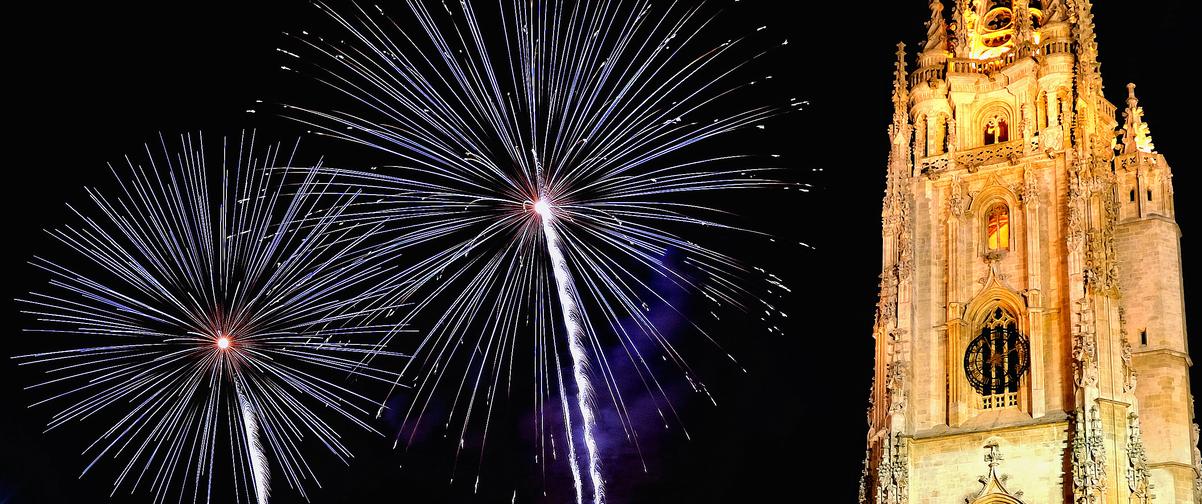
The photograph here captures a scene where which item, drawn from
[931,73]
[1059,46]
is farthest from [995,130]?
[1059,46]

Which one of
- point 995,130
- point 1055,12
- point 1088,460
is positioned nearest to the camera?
point 1088,460

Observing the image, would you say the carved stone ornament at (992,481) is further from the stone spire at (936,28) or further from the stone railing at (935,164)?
the stone spire at (936,28)

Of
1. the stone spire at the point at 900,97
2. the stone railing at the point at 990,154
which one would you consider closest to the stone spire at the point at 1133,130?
the stone railing at the point at 990,154

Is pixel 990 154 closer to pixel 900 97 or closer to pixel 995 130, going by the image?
pixel 995 130

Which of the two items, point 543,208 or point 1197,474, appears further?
point 1197,474

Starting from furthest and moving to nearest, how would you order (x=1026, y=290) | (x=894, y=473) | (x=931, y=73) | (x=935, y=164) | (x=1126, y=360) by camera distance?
1. (x=931, y=73)
2. (x=935, y=164)
3. (x=1026, y=290)
4. (x=894, y=473)
5. (x=1126, y=360)

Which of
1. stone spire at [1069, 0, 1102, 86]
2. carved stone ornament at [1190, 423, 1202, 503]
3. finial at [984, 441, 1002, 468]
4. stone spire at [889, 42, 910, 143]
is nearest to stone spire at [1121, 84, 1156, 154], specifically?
stone spire at [1069, 0, 1102, 86]
